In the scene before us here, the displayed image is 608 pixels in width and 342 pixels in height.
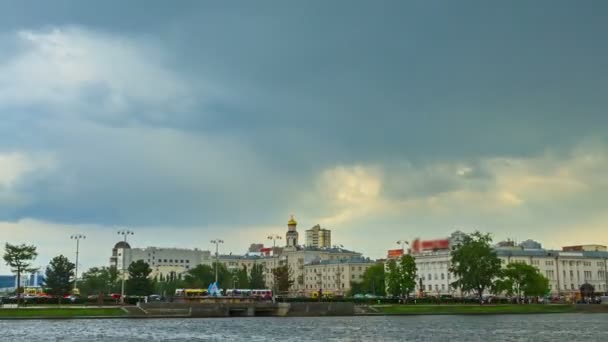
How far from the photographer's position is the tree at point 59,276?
156375mm

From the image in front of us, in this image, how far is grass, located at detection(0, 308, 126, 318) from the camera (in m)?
107

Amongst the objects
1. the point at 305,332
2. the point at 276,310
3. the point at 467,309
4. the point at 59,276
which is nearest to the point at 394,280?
the point at 467,309

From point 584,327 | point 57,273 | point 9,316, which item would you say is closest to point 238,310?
point 9,316

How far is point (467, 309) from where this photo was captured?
13688 cm

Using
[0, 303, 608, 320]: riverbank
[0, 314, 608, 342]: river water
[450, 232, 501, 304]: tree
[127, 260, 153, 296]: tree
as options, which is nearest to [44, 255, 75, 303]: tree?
[127, 260, 153, 296]: tree

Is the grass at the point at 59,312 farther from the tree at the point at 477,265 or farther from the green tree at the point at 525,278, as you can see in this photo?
the green tree at the point at 525,278

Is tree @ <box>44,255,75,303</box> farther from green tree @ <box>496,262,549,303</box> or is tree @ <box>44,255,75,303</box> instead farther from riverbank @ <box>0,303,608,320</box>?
green tree @ <box>496,262,549,303</box>

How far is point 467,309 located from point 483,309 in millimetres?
3035

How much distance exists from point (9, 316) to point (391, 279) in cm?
8977

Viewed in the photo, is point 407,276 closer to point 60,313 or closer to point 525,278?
point 525,278

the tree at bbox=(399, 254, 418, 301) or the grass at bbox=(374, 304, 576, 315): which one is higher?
the tree at bbox=(399, 254, 418, 301)

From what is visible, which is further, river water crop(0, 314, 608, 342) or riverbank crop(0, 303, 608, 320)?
riverbank crop(0, 303, 608, 320)

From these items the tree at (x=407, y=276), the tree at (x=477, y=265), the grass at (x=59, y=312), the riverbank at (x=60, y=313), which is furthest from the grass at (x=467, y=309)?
the grass at (x=59, y=312)

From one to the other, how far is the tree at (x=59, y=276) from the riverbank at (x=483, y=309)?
223ft
